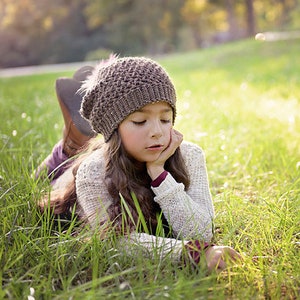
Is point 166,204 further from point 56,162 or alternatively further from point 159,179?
point 56,162

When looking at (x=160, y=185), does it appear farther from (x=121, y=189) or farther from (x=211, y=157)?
(x=211, y=157)

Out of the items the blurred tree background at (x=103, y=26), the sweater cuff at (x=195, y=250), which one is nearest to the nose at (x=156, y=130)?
the sweater cuff at (x=195, y=250)

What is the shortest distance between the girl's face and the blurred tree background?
32.6m

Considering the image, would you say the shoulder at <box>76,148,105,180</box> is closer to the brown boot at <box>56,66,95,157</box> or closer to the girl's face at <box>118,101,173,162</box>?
the girl's face at <box>118,101,173,162</box>

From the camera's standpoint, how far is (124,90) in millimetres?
2670

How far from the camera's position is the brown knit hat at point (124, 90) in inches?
104

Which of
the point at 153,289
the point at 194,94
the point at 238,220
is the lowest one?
the point at 194,94

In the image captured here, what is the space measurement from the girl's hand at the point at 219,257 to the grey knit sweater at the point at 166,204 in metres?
0.16

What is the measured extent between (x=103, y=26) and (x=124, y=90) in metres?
42.5

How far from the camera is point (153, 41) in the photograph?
130 feet

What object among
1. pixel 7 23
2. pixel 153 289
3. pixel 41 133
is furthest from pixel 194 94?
pixel 7 23

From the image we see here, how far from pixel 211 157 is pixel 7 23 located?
3505cm

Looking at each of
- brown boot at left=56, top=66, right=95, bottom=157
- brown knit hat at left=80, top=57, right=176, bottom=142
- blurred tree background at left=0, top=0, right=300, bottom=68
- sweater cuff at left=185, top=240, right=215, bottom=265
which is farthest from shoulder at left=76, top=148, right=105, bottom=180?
blurred tree background at left=0, top=0, right=300, bottom=68

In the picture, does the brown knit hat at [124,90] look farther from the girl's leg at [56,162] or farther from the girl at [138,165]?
the girl's leg at [56,162]
